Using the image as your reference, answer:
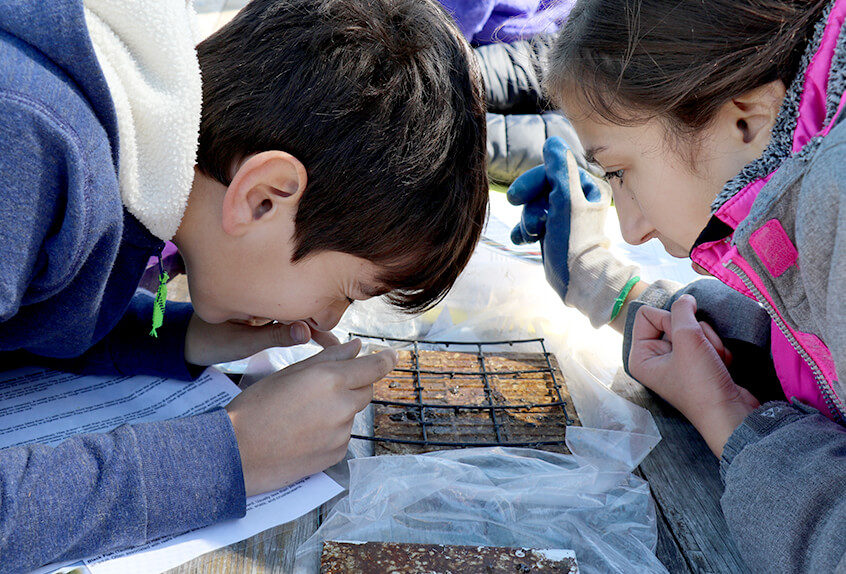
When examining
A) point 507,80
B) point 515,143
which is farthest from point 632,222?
point 507,80

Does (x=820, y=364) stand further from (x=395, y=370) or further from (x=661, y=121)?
(x=395, y=370)

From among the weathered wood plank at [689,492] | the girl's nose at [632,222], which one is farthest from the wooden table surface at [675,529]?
the girl's nose at [632,222]

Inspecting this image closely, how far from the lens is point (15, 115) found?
0.67 meters

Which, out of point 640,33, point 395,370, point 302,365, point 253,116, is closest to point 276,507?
point 302,365

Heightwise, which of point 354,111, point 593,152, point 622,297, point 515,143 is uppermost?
point 354,111

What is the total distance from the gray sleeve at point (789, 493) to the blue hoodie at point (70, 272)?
1.72ft

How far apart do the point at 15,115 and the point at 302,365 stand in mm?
422

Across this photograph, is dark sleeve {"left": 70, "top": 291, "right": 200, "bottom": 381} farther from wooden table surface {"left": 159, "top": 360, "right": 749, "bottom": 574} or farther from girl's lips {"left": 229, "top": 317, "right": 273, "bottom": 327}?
wooden table surface {"left": 159, "top": 360, "right": 749, "bottom": 574}

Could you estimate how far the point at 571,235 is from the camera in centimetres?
133

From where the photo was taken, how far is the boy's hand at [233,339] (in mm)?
1046

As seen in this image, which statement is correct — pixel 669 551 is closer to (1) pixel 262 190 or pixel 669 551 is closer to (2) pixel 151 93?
(1) pixel 262 190

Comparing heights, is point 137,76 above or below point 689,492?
above

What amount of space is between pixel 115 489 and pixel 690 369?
28.3 inches

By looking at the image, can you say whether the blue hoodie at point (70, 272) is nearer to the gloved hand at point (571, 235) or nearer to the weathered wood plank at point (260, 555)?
the weathered wood plank at point (260, 555)
